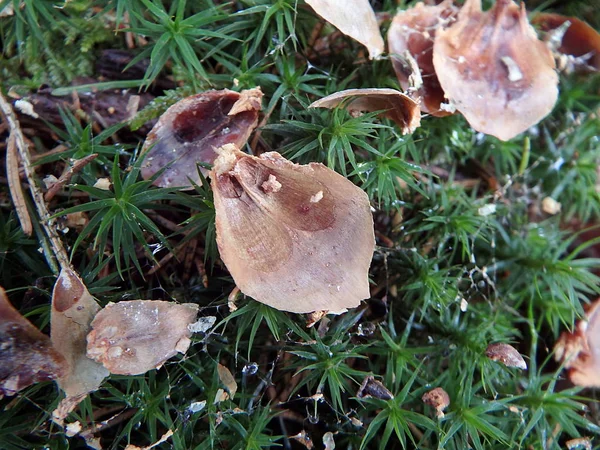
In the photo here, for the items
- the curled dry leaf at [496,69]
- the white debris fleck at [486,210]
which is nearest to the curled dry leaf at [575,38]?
the curled dry leaf at [496,69]

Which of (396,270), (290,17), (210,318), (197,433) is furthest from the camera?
(396,270)

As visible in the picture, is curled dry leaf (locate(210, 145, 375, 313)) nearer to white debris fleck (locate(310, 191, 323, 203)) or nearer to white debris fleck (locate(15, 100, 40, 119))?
white debris fleck (locate(310, 191, 323, 203))

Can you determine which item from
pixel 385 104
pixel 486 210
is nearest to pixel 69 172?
pixel 385 104

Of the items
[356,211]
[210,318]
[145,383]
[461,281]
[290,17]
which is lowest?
[461,281]

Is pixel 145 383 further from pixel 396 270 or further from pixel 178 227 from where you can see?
pixel 396 270

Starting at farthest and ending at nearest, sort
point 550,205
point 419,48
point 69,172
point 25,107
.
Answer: point 550,205 → point 419,48 → point 25,107 → point 69,172

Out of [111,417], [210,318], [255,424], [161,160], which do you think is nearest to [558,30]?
[161,160]

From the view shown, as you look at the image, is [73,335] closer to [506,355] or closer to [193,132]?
[193,132]

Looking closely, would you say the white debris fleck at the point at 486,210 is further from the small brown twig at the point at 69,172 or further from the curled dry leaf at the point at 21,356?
the curled dry leaf at the point at 21,356
